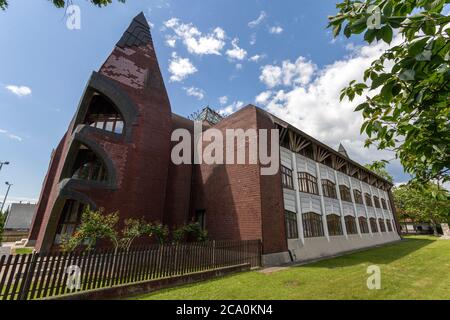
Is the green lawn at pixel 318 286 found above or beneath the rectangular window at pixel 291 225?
beneath

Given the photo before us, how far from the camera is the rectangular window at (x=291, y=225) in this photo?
13950mm

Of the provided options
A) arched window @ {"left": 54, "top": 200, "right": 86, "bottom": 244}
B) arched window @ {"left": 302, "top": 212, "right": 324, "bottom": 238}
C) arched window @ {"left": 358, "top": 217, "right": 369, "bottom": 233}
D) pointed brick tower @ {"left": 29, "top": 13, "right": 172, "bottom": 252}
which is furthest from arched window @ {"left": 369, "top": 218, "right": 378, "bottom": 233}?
arched window @ {"left": 54, "top": 200, "right": 86, "bottom": 244}

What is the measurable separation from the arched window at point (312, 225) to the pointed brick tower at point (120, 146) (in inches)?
404

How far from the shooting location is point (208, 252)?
10000 millimetres

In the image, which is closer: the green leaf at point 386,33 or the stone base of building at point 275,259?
the green leaf at point 386,33

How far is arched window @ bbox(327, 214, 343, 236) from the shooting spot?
18.0m

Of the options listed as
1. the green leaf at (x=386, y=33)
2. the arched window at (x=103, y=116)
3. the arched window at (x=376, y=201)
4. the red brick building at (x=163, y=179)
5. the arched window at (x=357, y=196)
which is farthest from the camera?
the arched window at (x=376, y=201)

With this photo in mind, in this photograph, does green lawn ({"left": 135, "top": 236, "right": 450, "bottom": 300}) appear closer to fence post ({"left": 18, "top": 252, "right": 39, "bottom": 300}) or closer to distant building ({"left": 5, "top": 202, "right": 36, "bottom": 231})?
fence post ({"left": 18, "top": 252, "right": 39, "bottom": 300})

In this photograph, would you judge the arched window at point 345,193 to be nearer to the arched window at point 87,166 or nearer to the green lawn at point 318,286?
the green lawn at point 318,286

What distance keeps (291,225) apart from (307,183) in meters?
4.55

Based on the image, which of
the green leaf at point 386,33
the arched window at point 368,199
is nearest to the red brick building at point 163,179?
the arched window at point 368,199

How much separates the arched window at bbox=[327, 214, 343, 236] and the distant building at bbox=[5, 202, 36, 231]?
61.9 m
